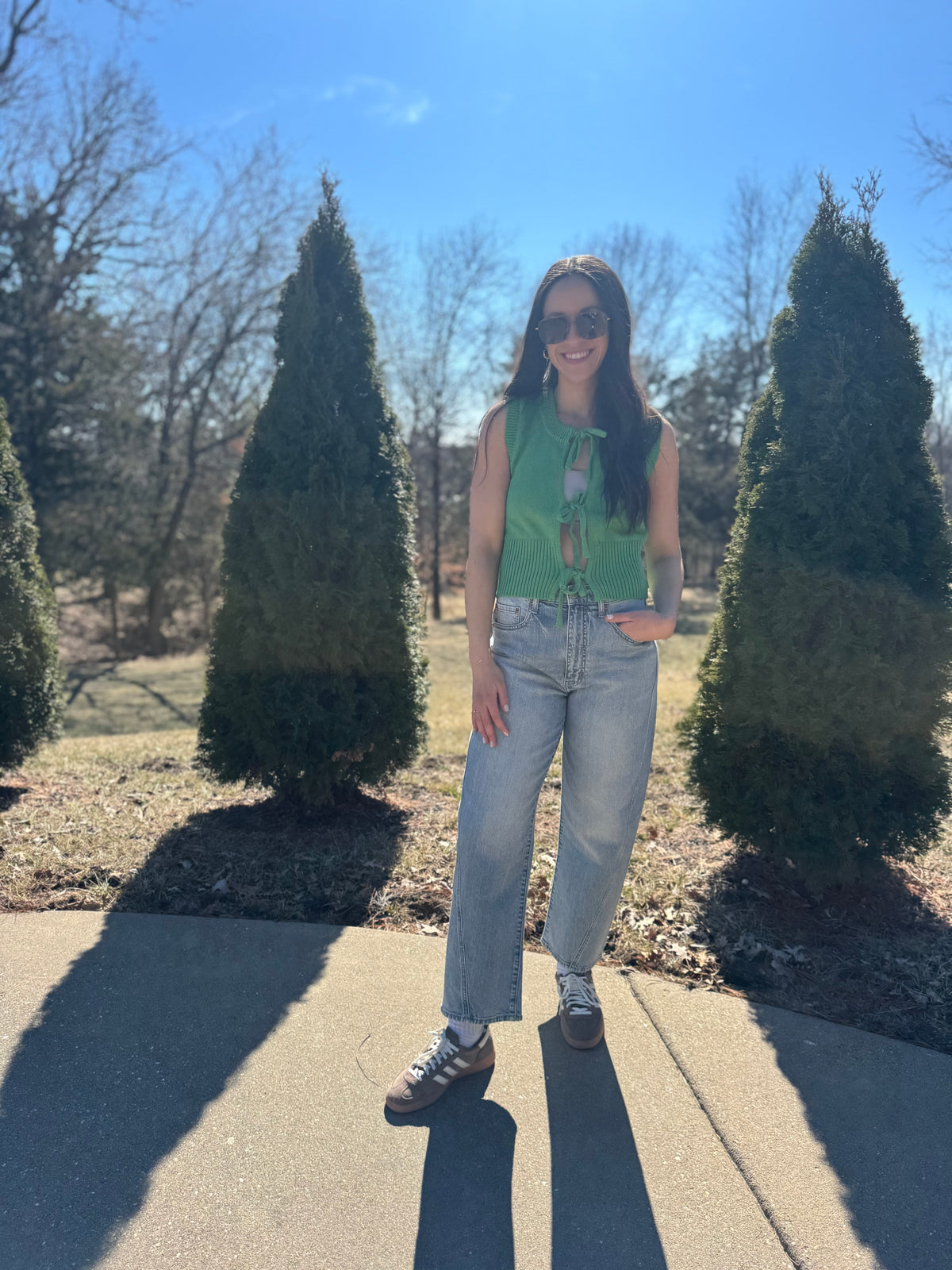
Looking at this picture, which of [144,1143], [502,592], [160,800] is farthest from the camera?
[160,800]

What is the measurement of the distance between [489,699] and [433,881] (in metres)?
1.65

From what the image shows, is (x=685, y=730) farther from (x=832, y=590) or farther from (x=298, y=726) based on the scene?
(x=298, y=726)

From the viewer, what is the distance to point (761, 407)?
3.59m

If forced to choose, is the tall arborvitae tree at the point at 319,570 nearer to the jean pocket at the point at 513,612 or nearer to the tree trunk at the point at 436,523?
the jean pocket at the point at 513,612

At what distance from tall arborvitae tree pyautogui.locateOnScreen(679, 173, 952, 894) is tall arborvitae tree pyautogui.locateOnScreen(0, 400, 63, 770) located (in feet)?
12.2

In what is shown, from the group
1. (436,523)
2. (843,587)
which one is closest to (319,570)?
(843,587)

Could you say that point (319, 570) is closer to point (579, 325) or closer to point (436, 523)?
point (579, 325)

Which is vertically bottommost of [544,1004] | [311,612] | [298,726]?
[544,1004]

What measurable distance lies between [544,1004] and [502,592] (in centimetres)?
137

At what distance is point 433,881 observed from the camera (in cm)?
361

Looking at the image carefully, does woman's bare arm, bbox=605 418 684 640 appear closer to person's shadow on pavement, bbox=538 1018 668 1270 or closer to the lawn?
person's shadow on pavement, bbox=538 1018 668 1270

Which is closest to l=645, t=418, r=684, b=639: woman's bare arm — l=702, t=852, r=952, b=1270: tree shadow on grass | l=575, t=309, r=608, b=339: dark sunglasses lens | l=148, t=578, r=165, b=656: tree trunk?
l=575, t=309, r=608, b=339: dark sunglasses lens

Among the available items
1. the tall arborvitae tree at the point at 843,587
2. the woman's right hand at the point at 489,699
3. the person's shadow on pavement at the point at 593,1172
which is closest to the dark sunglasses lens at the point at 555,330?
the woman's right hand at the point at 489,699

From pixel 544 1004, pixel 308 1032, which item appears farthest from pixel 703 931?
pixel 308 1032
